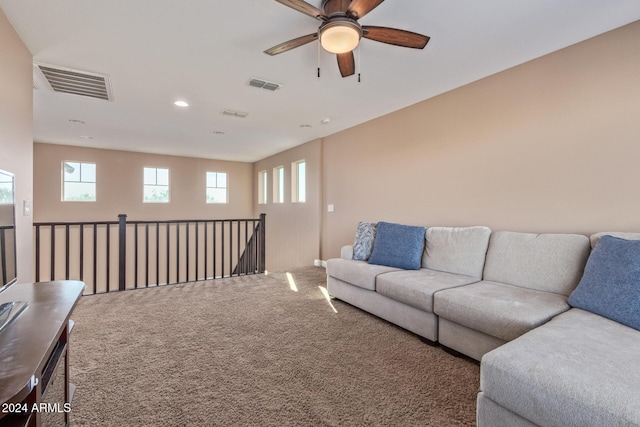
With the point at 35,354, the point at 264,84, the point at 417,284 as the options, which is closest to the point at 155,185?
the point at 264,84

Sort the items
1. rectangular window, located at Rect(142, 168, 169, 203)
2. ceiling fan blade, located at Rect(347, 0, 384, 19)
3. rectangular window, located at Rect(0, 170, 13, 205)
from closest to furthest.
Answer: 1. rectangular window, located at Rect(0, 170, 13, 205)
2. ceiling fan blade, located at Rect(347, 0, 384, 19)
3. rectangular window, located at Rect(142, 168, 169, 203)

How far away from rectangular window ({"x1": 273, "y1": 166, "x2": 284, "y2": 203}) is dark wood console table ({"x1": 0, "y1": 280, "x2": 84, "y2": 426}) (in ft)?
17.0

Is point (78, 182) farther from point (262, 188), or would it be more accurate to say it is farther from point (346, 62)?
point (346, 62)

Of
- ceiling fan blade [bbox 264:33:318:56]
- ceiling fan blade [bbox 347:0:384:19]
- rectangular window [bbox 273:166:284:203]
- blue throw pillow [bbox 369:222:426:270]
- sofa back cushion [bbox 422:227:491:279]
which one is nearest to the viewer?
ceiling fan blade [bbox 347:0:384:19]

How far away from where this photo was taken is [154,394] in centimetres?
172

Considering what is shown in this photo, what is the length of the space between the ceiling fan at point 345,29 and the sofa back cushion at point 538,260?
1.77 m

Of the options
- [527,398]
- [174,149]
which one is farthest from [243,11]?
[174,149]

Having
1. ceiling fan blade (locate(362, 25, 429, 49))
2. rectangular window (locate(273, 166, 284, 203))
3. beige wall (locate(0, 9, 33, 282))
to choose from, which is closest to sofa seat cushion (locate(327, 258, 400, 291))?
ceiling fan blade (locate(362, 25, 429, 49))

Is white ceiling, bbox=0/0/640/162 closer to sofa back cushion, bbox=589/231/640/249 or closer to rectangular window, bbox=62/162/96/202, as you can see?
sofa back cushion, bbox=589/231/640/249

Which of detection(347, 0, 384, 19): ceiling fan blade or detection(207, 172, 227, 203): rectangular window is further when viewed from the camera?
detection(207, 172, 227, 203): rectangular window

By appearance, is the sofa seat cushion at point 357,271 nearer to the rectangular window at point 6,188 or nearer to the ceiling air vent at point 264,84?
the ceiling air vent at point 264,84

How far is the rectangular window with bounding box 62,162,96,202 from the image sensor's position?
618 cm

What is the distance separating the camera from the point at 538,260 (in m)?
2.31

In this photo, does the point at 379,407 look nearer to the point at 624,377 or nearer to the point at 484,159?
the point at 624,377
